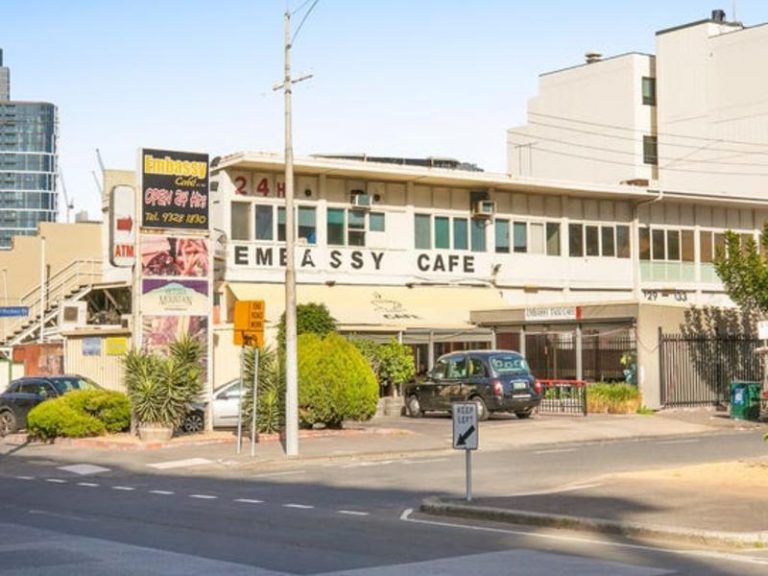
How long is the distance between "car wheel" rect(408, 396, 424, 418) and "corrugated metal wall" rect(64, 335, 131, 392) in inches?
326

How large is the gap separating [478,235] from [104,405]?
829 inches

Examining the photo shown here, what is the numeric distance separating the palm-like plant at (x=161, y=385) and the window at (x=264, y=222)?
13.8m

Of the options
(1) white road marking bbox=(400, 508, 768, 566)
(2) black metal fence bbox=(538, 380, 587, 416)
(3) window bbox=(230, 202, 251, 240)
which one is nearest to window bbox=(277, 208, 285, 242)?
(3) window bbox=(230, 202, 251, 240)

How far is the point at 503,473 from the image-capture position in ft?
71.1

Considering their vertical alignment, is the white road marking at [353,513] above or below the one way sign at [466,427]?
below

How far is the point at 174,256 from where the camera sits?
30078 mm

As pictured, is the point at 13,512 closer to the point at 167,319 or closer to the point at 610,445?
the point at 167,319

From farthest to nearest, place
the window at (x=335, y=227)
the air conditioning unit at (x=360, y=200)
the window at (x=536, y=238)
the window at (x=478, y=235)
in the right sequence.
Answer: the window at (x=536, y=238)
the window at (x=478, y=235)
the air conditioning unit at (x=360, y=200)
the window at (x=335, y=227)

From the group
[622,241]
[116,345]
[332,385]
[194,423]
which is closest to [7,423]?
[116,345]

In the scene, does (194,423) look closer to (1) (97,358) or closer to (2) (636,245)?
(1) (97,358)

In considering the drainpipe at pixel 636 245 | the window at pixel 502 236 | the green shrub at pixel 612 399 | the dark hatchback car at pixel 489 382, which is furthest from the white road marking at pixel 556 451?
the drainpipe at pixel 636 245

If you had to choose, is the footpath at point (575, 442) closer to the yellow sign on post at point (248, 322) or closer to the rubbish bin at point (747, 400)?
the rubbish bin at point (747, 400)

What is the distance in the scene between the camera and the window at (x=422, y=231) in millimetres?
45750

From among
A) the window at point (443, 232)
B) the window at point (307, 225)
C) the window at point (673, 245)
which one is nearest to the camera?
the window at point (307, 225)
